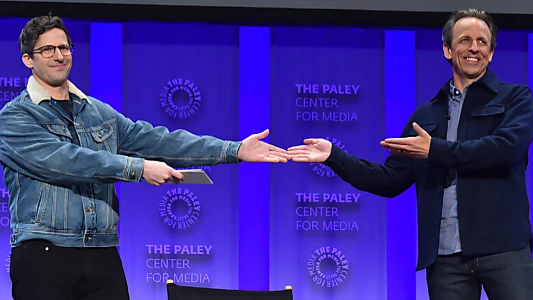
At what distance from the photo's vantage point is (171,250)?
4.75 meters

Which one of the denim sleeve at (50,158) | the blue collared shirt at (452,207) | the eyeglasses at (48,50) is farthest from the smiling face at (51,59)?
the blue collared shirt at (452,207)

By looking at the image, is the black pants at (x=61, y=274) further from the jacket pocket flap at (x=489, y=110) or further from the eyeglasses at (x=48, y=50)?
the jacket pocket flap at (x=489, y=110)

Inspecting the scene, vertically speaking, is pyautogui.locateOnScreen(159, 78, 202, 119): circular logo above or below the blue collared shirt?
above

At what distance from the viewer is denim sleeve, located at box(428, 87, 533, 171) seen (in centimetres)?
264

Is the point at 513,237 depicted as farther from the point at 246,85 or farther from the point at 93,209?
the point at 246,85

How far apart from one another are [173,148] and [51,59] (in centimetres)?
57

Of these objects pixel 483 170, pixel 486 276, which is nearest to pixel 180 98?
pixel 483 170

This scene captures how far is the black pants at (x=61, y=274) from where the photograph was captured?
238 centimetres

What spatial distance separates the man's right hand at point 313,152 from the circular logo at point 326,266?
1.83m

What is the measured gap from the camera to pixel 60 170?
7.98ft

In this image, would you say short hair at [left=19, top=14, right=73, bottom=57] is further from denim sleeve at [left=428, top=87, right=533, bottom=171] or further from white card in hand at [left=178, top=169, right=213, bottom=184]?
denim sleeve at [left=428, top=87, right=533, bottom=171]

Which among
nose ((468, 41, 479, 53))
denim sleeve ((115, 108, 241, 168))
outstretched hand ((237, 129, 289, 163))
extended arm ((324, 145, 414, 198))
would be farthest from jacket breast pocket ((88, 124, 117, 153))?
nose ((468, 41, 479, 53))

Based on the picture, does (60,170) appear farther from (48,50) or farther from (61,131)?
(48,50)

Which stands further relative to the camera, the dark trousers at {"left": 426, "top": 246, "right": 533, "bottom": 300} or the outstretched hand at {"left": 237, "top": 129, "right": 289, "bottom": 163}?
the outstretched hand at {"left": 237, "top": 129, "right": 289, "bottom": 163}
